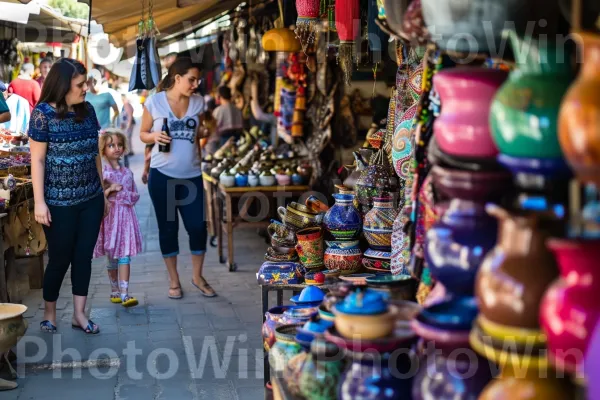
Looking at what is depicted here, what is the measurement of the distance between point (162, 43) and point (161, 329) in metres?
7.28

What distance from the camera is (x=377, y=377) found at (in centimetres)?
195

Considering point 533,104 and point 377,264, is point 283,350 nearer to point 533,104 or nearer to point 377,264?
point 377,264

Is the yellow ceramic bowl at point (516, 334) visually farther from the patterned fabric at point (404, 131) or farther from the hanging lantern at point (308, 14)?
the hanging lantern at point (308, 14)

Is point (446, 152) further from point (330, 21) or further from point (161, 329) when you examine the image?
point (161, 329)

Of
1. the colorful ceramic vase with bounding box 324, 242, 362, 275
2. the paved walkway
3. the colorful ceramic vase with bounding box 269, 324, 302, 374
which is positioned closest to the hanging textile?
the paved walkway

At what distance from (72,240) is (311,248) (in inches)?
65.8

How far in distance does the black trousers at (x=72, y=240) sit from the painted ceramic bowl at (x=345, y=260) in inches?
67.4

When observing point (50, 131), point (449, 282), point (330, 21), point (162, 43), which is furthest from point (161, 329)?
point (162, 43)

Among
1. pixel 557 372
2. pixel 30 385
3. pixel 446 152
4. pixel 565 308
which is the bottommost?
pixel 30 385

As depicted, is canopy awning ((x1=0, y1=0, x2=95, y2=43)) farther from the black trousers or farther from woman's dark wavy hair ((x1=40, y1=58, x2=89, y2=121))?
the black trousers

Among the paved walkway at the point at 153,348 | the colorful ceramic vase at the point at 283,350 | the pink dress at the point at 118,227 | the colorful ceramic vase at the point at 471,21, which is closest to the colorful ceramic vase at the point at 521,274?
the colorful ceramic vase at the point at 471,21

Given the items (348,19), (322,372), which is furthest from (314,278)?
(322,372)

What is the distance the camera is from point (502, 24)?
5.47ft

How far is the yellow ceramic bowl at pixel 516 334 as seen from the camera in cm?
148
